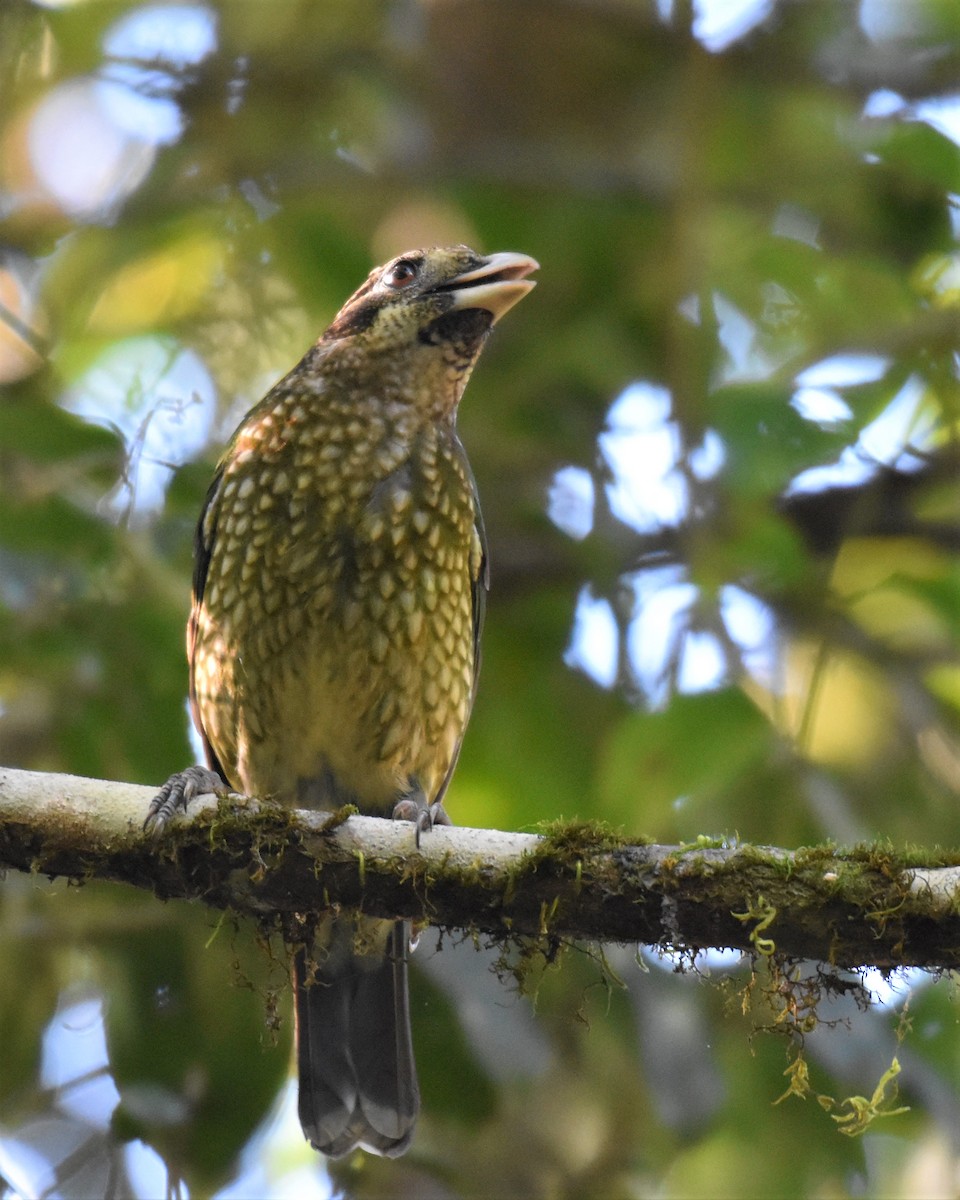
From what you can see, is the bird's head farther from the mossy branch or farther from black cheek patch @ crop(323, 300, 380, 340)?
the mossy branch

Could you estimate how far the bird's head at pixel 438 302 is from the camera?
420cm

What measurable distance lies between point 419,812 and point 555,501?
254 centimetres

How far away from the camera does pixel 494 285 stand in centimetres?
413

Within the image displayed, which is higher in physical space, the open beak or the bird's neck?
the open beak

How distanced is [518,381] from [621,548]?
683 mm

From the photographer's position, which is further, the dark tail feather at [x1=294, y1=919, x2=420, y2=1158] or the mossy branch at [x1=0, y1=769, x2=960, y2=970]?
the dark tail feather at [x1=294, y1=919, x2=420, y2=1158]

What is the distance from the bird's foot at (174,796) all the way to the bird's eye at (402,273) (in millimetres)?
1738

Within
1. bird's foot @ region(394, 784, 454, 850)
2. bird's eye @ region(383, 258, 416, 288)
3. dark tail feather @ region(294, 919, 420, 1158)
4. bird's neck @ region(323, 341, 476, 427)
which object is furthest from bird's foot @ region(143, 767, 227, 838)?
bird's eye @ region(383, 258, 416, 288)

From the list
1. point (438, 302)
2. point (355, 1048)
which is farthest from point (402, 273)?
point (355, 1048)

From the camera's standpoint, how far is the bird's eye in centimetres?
434

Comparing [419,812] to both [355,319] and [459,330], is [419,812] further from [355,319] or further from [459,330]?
[355,319]

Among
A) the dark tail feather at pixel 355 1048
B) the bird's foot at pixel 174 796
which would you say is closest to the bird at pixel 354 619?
the dark tail feather at pixel 355 1048

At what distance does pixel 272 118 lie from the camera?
19.0 ft

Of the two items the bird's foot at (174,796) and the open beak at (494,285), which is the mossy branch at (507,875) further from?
the open beak at (494,285)
